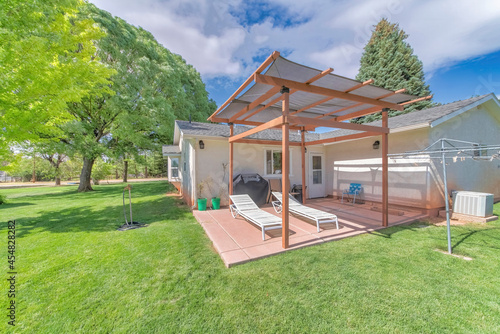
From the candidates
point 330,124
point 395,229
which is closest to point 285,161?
point 330,124

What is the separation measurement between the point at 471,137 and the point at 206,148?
1087 cm

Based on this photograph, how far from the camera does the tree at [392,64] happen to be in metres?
19.8

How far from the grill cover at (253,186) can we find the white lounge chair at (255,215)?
44.1 inches

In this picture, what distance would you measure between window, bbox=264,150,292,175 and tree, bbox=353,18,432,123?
16451mm

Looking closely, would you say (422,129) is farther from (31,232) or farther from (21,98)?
(31,232)

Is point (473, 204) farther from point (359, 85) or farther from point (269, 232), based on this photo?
point (269, 232)

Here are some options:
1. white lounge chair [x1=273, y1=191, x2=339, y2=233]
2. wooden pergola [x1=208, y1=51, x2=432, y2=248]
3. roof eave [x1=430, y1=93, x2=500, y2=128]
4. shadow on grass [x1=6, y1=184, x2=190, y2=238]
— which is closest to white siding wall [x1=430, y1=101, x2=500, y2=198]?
roof eave [x1=430, y1=93, x2=500, y2=128]

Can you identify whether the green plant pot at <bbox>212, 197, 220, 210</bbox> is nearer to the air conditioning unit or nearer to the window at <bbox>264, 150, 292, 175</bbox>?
the window at <bbox>264, 150, 292, 175</bbox>

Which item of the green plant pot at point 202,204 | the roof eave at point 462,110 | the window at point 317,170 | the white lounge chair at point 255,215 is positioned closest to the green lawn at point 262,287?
the white lounge chair at point 255,215

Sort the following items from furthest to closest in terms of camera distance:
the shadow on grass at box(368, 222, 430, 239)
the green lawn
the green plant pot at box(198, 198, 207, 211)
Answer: the green plant pot at box(198, 198, 207, 211), the shadow on grass at box(368, 222, 430, 239), the green lawn

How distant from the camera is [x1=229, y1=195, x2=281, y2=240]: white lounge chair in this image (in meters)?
4.64

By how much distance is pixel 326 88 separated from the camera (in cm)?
438

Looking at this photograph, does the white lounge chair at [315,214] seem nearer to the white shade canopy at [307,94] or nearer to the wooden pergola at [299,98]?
the wooden pergola at [299,98]

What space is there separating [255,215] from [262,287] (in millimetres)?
2453
